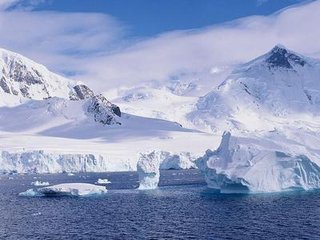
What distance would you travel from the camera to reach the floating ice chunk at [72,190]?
94894 mm

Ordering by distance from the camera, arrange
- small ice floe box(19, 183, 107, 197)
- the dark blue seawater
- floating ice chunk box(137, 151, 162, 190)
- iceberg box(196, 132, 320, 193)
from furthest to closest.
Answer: floating ice chunk box(137, 151, 162, 190) < small ice floe box(19, 183, 107, 197) < iceberg box(196, 132, 320, 193) < the dark blue seawater

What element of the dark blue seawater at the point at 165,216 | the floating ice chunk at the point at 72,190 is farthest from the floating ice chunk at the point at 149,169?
the dark blue seawater at the point at 165,216

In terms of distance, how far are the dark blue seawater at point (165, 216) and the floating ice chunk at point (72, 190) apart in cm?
183

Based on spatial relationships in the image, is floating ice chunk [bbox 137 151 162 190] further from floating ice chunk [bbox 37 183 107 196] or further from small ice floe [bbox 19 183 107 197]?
floating ice chunk [bbox 37 183 107 196]

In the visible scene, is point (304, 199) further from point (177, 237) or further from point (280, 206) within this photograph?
point (177, 237)

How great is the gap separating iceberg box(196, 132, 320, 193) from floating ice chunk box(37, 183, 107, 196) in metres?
19.4

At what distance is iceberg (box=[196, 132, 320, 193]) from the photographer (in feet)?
282

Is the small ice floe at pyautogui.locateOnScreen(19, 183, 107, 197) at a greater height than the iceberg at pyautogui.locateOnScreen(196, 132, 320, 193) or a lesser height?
lesser

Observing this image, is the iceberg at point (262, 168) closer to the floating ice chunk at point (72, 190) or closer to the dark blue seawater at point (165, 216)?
the dark blue seawater at point (165, 216)

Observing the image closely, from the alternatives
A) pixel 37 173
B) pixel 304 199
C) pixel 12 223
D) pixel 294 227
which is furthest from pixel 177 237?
pixel 37 173

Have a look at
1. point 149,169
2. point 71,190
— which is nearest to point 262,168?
point 149,169

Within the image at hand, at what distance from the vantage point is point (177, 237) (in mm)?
54562

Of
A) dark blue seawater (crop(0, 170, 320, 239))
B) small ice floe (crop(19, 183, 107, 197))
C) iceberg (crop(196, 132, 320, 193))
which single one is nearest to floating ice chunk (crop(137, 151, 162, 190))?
small ice floe (crop(19, 183, 107, 197))

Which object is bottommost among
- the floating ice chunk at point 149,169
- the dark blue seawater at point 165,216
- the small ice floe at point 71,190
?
the dark blue seawater at point 165,216
